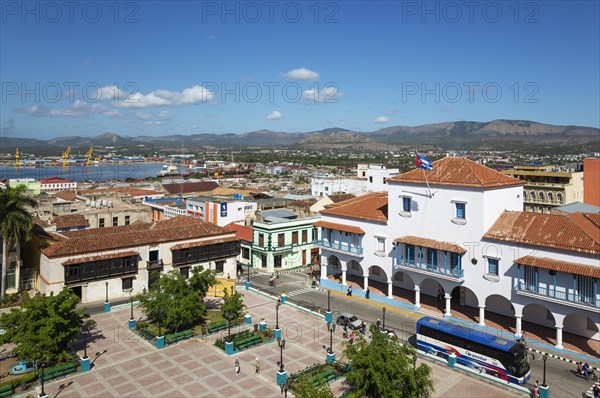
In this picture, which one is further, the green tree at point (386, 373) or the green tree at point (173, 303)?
the green tree at point (173, 303)

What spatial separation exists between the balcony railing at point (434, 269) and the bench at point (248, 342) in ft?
43.5

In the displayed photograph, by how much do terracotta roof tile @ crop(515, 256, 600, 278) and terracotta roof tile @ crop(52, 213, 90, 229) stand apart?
147 ft

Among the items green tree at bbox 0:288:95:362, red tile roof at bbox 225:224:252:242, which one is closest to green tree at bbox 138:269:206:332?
green tree at bbox 0:288:95:362

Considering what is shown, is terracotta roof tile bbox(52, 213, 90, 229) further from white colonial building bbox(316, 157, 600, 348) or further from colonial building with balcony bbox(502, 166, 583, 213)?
colonial building with balcony bbox(502, 166, 583, 213)

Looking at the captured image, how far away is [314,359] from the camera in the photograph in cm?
2894

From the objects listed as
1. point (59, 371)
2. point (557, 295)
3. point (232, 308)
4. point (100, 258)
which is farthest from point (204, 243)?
point (557, 295)

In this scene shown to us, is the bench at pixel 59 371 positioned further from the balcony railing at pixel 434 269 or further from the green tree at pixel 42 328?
the balcony railing at pixel 434 269

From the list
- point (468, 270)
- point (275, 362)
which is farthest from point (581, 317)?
point (275, 362)

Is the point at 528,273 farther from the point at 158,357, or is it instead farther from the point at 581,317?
the point at 158,357

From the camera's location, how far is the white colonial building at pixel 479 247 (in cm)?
2970

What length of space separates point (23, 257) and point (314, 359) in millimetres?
30770

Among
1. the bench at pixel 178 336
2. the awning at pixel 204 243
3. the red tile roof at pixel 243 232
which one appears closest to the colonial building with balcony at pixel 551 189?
the red tile roof at pixel 243 232

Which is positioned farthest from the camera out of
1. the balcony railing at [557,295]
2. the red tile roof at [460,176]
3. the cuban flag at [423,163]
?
the cuban flag at [423,163]

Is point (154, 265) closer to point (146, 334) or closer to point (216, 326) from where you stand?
point (146, 334)
